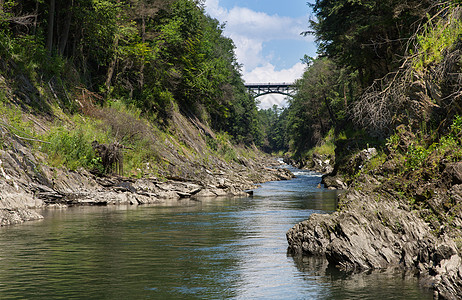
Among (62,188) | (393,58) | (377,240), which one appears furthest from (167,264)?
(393,58)

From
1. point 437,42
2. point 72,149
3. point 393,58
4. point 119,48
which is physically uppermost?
point 119,48

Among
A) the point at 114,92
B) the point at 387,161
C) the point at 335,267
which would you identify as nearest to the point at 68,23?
the point at 114,92

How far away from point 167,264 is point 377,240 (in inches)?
197

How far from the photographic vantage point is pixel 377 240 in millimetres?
10414

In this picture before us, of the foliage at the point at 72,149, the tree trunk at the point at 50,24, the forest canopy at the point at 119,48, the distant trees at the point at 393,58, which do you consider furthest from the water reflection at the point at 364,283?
the tree trunk at the point at 50,24

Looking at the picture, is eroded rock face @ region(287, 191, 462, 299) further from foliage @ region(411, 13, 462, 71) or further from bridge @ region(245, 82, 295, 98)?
bridge @ region(245, 82, 295, 98)

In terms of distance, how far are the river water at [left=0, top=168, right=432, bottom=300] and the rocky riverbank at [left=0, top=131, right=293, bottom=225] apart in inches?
63.2

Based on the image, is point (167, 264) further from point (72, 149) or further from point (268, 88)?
point (268, 88)

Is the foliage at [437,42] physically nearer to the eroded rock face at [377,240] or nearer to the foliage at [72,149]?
the eroded rock face at [377,240]

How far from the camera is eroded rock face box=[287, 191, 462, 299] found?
9.63 meters

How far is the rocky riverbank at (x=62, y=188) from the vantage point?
56.7 ft

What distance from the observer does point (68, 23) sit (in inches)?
1193

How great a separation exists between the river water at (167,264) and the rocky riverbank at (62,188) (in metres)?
1.60

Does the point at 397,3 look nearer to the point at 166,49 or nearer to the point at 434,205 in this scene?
the point at 434,205
